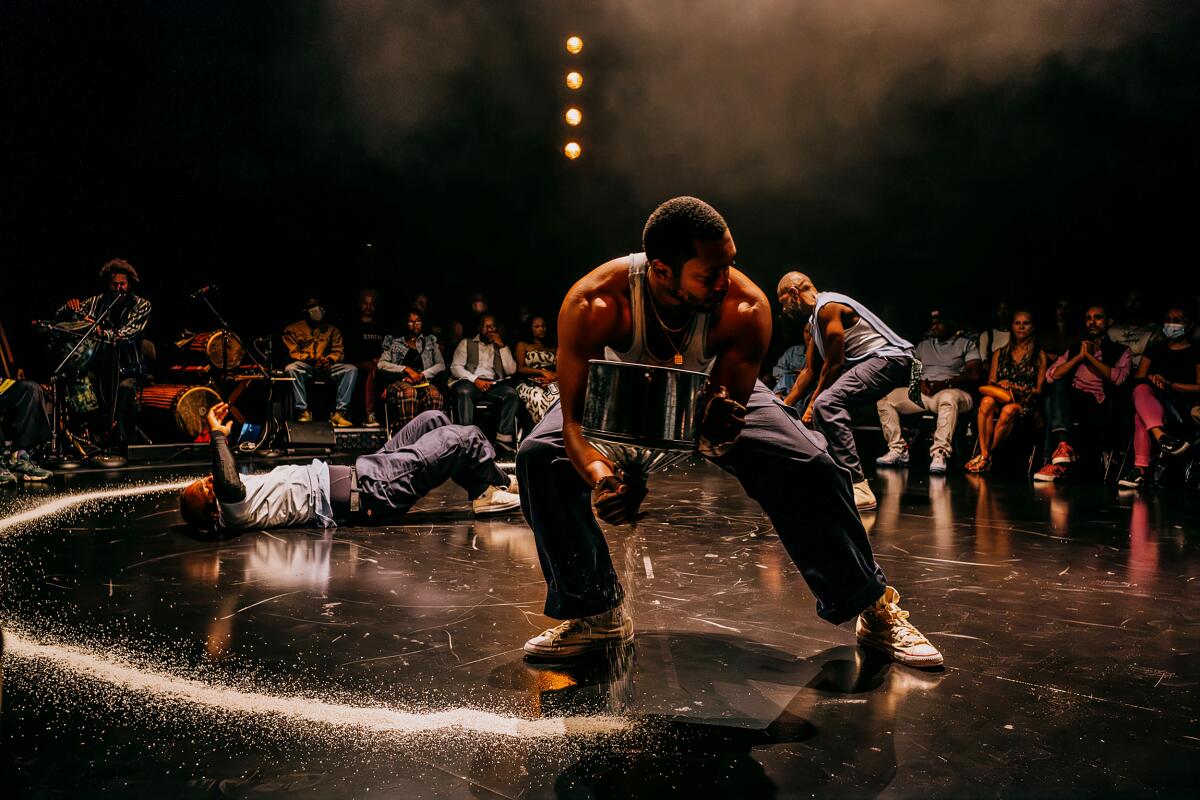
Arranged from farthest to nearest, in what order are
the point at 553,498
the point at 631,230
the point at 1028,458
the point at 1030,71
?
the point at 631,230
the point at 1030,71
the point at 1028,458
the point at 553,498

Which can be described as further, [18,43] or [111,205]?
[111,205]

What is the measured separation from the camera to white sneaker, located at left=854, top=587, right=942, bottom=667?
1.92 m

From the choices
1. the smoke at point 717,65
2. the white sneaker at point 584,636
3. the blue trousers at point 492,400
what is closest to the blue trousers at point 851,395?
the white sneaker at point 584,636

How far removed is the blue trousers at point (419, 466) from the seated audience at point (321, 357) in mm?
4484

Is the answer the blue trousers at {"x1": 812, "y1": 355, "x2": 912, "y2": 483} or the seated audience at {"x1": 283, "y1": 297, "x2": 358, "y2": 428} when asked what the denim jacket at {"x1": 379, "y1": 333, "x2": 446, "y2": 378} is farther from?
the blue trousers at {"x1": 812, "y1": 355, "x2": 912, "y2": 483}

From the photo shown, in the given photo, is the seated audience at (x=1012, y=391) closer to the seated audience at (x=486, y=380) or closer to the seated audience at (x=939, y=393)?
the seated audience at (x=939, y=393)

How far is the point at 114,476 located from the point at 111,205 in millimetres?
3538

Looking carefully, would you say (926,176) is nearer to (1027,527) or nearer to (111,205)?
(1027,527)

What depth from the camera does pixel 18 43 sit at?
22.3 ft

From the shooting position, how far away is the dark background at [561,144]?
24.4 ft

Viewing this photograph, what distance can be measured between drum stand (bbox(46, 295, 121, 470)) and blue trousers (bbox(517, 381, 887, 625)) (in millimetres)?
5681

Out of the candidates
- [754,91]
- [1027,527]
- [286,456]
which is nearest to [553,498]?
[1027,527]

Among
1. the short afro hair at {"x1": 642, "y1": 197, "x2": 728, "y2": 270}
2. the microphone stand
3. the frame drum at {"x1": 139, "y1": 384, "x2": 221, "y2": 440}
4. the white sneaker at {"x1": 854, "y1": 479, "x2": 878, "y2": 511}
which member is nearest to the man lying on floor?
the white sneaker at {"x1": 854, "y1": 479, "x2": 878, "y2": 511}

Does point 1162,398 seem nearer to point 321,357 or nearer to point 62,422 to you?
point 321,357
